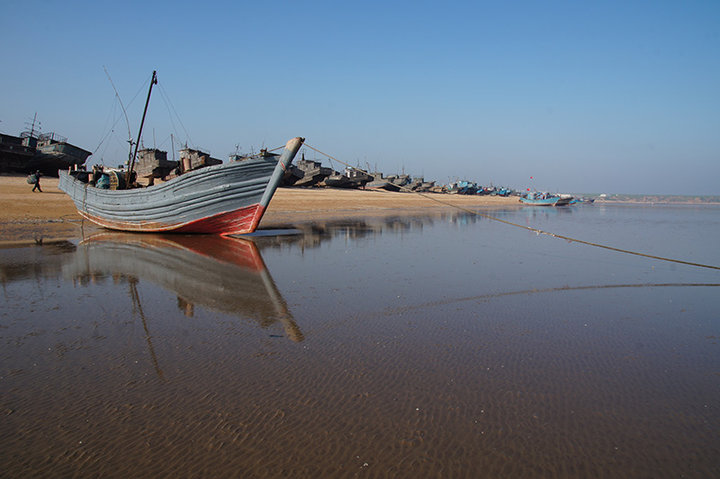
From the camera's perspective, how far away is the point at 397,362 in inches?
179

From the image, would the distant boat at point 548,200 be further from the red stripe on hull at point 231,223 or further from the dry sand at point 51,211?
the red stripe on hull at point 231,223

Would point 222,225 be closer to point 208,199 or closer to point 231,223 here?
point 231,223

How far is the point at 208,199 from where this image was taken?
15188 mm

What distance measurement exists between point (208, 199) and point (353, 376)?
1265 cm

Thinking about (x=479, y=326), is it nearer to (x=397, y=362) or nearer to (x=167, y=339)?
(x=397, y=362)

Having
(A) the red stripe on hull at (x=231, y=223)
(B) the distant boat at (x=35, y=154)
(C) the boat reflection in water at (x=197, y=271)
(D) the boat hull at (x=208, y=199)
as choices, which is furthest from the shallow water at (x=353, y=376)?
(B) the distant boat at (x=35, y=154)

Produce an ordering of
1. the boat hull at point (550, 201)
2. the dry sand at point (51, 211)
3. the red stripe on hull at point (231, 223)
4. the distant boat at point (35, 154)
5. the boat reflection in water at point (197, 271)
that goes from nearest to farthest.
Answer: the boat reflection in water at point (197, 271) < the dry sand at point (51, 211) < the red stripe on hull at point (231, 223) < the distant boat at point (35, 154) < the boat hull at point (550, 201)

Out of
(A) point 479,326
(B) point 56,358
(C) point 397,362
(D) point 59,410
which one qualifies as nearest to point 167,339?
(B) point 56,358

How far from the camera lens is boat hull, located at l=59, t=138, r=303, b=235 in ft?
48.9

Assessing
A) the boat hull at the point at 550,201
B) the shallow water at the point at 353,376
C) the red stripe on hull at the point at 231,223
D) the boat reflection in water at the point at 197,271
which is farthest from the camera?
the boat hull at the point at 550,201

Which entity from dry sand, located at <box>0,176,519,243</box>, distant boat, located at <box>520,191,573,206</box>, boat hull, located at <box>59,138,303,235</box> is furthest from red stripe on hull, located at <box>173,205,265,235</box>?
distant boat, located at <box>520,191,573,206</box>

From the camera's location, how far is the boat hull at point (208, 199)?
1491 cm

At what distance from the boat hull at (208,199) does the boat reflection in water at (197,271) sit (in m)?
1.20

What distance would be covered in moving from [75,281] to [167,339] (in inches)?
166
